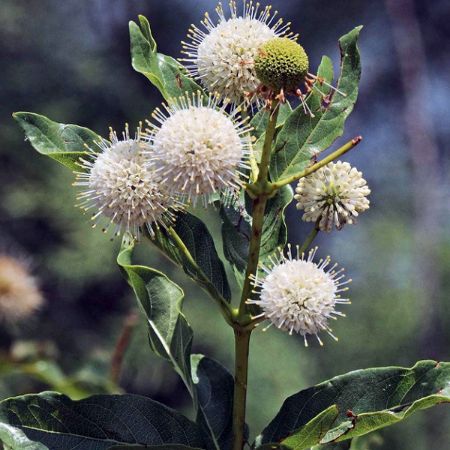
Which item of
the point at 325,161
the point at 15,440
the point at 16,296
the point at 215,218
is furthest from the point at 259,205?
the point at 215,218

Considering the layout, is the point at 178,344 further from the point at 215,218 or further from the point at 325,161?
the point at 215,218

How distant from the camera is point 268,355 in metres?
5.10

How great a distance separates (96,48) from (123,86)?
0.96 meters

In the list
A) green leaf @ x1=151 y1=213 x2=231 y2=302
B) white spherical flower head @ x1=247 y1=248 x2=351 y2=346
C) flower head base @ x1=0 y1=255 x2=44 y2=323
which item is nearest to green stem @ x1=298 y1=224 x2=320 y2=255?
white spherical flower head @ x1=247 y1=248 x2=351 y2=346

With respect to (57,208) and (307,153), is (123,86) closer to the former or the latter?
(57,208)

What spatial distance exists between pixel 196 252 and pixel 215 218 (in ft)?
14.3

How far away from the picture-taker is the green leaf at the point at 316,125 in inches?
52.0

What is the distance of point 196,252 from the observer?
1.36m

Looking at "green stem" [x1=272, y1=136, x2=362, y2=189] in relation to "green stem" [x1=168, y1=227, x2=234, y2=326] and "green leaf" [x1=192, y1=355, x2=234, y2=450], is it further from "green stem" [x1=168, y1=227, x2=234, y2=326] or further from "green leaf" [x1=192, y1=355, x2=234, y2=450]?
"green leaf" [x1=192, y1=355, x2=234, y2=450]

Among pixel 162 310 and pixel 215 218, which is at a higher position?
pixel 215 218

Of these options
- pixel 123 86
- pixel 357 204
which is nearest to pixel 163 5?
pixel 123 86

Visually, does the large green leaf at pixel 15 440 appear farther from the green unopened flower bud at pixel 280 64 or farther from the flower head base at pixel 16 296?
the flower head base at pixel 16 296

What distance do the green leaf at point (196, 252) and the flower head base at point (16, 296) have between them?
1949mm

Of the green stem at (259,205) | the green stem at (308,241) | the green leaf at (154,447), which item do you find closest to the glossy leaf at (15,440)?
the green leaf at (154,447)
